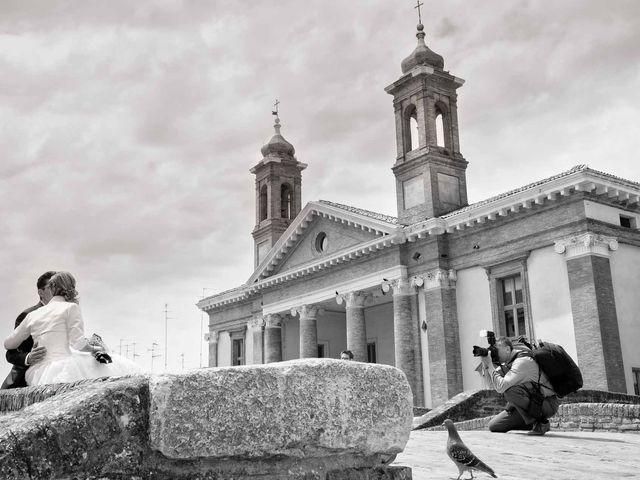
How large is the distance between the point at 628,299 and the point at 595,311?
66.3 inches

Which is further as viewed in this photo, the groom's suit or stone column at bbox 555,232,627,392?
stone column at bbox 555,232,627,392

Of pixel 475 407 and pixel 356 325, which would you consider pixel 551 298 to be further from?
pixel 356 325

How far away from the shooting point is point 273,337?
1147 inches

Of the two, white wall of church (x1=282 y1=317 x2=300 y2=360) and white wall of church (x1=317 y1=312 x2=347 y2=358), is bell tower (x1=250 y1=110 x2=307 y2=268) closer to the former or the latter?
white wall of church (x1=282 y1=317 x2=300 y2=360)

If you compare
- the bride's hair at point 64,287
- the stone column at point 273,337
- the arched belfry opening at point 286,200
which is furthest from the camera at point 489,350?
the arched belfry opening at point 286,200

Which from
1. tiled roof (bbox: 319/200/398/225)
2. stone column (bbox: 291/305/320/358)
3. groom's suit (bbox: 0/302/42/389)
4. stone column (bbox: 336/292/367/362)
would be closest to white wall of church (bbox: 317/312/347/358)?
stone column (bbox: 291/305/320/358)

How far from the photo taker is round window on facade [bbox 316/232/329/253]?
1065 inches

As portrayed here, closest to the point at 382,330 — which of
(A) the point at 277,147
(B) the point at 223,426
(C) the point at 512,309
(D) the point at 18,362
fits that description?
(C) the point at 512,309

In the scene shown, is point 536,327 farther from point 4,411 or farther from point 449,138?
point 4,411

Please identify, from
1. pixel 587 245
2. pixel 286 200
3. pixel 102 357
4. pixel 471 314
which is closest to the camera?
pixel 102 357

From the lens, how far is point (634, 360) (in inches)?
720

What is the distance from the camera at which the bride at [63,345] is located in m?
4.44

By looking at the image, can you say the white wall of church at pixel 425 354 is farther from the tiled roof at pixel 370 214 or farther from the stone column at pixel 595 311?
the stone column at pixel 595 311

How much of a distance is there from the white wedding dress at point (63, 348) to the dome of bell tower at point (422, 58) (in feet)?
76.1
